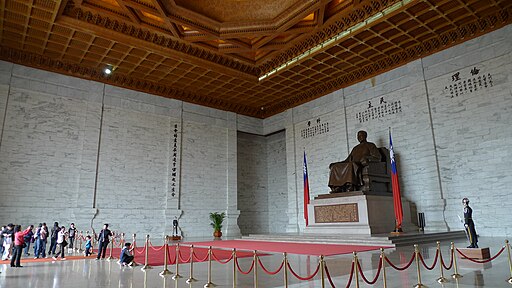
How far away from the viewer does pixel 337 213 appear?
9023 mm

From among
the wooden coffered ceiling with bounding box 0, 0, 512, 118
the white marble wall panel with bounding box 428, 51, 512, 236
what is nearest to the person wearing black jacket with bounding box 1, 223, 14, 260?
the wooden coffered ceiling with bounding box 0, 0, 512, 118

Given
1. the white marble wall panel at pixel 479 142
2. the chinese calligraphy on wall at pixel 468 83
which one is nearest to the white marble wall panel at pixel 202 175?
the white marble wall panel at pixel 479 142

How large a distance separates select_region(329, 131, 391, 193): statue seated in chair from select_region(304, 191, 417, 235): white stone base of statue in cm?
32

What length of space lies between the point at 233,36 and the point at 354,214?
5.85 meters

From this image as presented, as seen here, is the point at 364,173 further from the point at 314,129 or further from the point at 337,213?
the point at 314,129

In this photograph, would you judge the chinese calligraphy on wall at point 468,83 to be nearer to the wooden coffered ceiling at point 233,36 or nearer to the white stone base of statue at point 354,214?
the wooden coffered ceiling at point 233,36

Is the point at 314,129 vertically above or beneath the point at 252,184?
above

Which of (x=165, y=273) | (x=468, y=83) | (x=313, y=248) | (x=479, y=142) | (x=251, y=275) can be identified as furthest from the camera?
(x=468, y=83)

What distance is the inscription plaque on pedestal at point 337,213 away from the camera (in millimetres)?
8625

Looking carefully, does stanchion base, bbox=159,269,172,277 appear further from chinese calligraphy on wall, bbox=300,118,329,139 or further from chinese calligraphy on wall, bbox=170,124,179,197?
chinese calligraphy on wall, bbox=300,118,329,139

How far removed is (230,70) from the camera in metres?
11.3

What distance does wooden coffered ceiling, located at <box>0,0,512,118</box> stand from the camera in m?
8.38

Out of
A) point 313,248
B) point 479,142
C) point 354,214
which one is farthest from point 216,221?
point 479,142

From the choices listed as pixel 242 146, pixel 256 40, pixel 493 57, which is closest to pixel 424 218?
pixel 493 57
